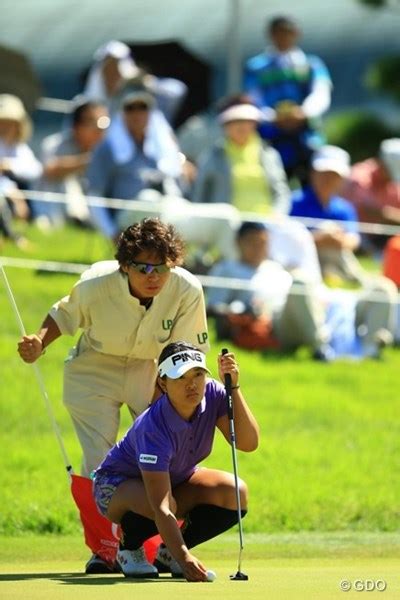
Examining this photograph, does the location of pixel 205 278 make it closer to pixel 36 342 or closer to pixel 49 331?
pixel 49 331

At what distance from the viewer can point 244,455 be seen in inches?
541

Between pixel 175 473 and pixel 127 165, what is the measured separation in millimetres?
8204

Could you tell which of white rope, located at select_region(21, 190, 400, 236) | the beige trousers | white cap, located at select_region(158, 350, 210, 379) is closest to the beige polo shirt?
the beige trousers

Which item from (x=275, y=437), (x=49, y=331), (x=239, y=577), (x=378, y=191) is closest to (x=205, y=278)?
(x=275, y=437)

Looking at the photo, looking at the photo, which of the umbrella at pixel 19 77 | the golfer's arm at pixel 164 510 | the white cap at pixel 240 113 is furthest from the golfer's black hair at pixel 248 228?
the golfer's arm at pixel 164 510

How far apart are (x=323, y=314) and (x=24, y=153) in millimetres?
3546

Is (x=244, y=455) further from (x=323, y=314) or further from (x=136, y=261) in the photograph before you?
(x=136, y=261)

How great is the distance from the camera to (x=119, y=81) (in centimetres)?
1878

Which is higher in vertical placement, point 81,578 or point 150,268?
point 150,268

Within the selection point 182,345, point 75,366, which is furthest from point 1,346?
point 182,345

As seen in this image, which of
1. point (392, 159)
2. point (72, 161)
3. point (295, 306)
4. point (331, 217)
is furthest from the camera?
point (392, 159)

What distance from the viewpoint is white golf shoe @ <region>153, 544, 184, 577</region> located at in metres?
8.67

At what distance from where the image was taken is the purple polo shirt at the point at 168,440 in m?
8.31

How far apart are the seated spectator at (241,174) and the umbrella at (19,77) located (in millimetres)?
3796
